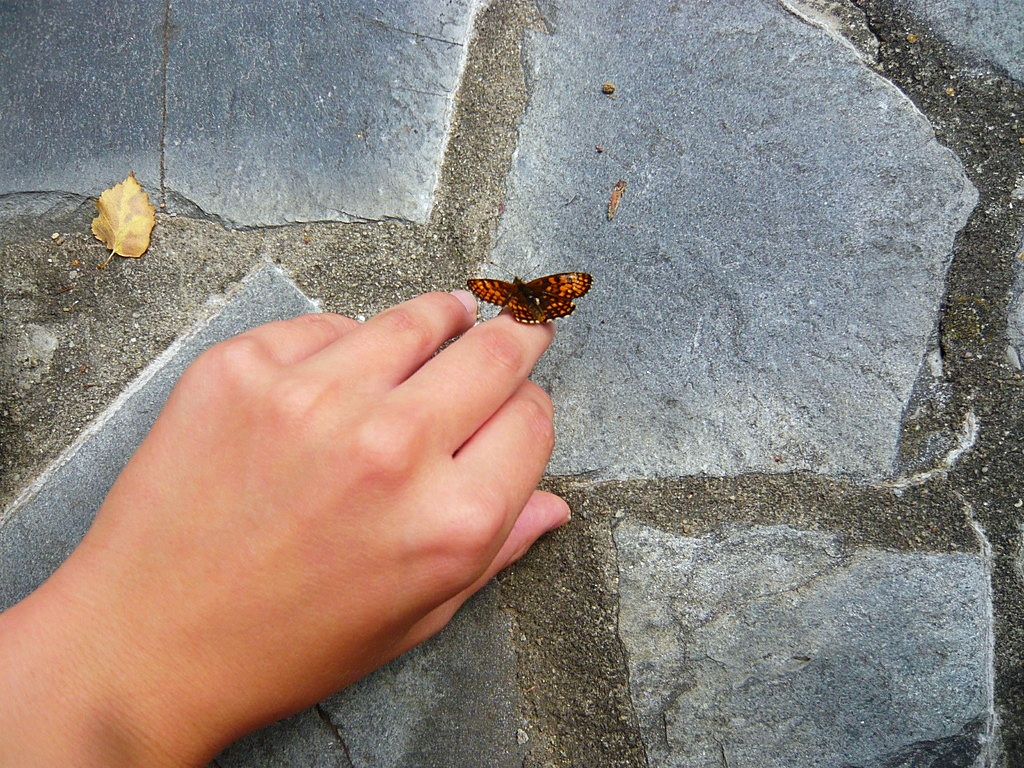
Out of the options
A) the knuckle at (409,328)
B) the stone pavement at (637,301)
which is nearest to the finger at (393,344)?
the knuckle at (409,328)

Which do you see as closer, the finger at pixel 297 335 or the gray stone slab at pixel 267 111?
the finger at pixel 297 335

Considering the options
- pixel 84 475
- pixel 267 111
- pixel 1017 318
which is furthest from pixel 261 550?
pixel 1017 318

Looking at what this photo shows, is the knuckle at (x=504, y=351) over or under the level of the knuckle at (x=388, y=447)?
over

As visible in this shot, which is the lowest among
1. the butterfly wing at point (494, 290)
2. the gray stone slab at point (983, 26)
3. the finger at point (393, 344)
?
the finger at point (393, 344)

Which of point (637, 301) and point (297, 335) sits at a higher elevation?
point (637, 301)

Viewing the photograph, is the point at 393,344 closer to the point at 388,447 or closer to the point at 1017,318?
the point at 388,447

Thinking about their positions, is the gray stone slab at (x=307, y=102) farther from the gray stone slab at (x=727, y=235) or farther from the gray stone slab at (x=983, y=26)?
the gray stone slab at (x=983, y=26)
